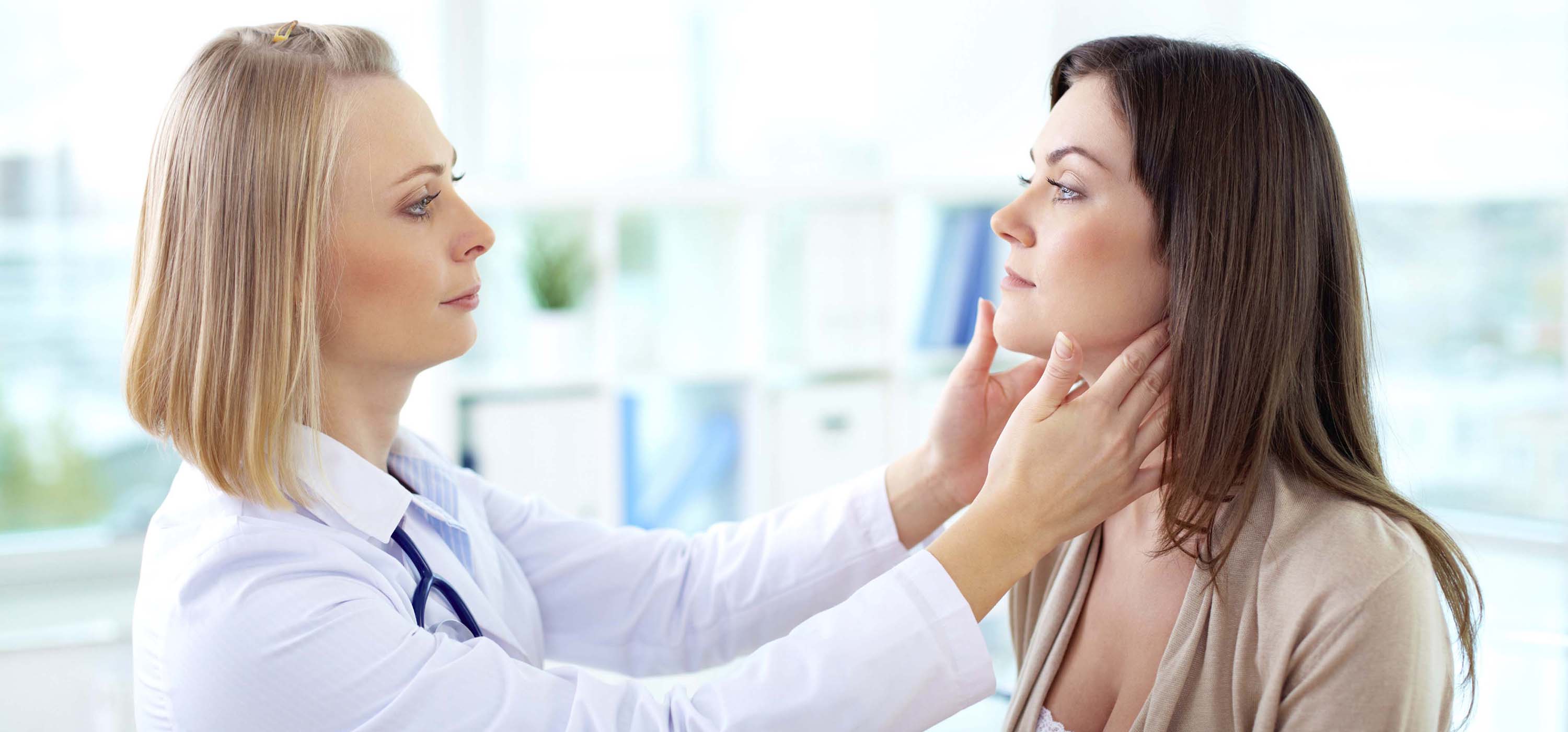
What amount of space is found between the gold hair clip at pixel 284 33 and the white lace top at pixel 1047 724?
119 cm

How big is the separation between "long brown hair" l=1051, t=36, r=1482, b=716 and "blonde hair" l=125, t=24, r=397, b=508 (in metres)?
0.94

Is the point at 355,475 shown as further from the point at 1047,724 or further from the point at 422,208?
the point at 1047,724

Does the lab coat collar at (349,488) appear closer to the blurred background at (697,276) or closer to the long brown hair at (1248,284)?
the long brown hair at (1248,284)

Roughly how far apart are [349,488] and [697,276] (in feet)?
5.85

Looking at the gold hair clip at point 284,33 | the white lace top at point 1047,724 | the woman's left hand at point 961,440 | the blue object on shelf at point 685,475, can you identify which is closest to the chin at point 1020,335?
the woman's left hand at point 961,440

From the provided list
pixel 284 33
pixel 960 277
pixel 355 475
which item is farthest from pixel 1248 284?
pixel 960 277

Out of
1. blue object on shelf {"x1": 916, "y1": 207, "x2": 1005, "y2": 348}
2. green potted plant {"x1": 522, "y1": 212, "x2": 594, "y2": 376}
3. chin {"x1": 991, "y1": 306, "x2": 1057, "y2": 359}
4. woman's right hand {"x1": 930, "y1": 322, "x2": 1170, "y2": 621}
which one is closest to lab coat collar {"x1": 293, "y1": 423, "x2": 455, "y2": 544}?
woman's right hand {"x1": 930, "y1": 322, "x2": 1170, "y2": 621}

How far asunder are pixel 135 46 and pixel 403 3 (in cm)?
65

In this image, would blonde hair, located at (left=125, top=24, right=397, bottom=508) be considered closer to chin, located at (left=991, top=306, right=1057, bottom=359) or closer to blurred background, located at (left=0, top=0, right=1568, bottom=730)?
chin, located at (left=991, top=306, right=1057, bottom=359)

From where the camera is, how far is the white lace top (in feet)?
4.12

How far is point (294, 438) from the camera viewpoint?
1.17 metres

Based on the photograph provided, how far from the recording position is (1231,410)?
1144mm

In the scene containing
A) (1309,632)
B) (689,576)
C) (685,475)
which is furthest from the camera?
(685,475)

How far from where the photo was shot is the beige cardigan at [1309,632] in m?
0.97
